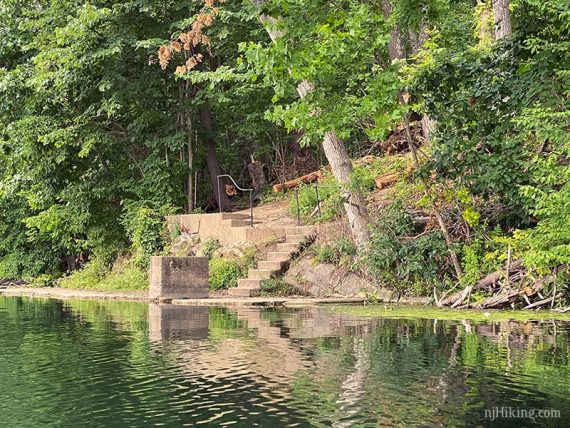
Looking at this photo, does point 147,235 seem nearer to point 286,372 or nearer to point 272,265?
point 272,265

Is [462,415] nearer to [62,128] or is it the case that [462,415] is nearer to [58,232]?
[62,128]

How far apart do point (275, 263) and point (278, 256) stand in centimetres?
38

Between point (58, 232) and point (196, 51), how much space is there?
698 cm

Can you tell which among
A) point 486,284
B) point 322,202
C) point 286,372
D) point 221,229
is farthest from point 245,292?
point 286,372

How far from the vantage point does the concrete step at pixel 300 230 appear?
20312mm

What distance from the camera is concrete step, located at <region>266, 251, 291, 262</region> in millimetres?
19750

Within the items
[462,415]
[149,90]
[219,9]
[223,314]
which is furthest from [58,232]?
[462,415]

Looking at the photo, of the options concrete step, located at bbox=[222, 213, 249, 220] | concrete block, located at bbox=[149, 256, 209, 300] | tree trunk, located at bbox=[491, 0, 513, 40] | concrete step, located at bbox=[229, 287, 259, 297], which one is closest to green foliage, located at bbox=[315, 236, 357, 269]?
concrete step, located at bbox=[229, 287, 259, 297]

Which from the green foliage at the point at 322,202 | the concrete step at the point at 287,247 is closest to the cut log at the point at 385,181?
the green foliage at the point at 322,202

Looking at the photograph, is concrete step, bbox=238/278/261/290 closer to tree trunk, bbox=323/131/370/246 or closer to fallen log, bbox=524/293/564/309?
tree trunk, bbox=323/131/370/246

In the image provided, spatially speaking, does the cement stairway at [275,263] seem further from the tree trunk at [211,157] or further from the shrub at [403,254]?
the tree trunk at [211,157]

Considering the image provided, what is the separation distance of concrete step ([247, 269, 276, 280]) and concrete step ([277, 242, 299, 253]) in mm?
856

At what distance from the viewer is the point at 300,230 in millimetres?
20531

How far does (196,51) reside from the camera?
83.9 feet
